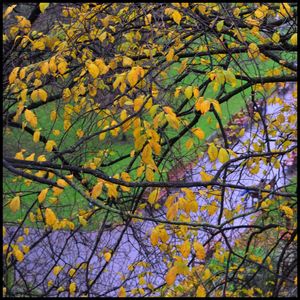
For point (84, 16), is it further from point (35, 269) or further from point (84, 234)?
point (35, 269)

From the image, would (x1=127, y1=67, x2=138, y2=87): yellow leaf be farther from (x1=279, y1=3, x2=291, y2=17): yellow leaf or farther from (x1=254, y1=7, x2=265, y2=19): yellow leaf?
(x1=279, y1=3, x2=291, y2=17): yellow leaf

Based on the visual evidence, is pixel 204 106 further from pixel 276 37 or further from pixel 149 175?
pixel 276 37

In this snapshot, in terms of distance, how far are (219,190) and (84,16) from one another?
6.05 ft

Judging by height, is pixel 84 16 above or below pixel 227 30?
above

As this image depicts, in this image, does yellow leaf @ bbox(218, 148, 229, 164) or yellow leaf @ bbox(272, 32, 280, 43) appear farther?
yellow leaf @ bbox(272, 32, 280, 43)

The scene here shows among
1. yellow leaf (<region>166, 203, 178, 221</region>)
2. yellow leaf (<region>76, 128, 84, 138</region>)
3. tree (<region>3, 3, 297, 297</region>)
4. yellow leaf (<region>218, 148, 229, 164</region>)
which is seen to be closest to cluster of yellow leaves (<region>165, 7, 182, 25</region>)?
tree (<region>3, 3, 297, 297</region>)

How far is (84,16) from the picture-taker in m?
4.30

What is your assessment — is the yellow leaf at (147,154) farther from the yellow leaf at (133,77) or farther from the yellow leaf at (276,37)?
the yellow leaf at (276,37)

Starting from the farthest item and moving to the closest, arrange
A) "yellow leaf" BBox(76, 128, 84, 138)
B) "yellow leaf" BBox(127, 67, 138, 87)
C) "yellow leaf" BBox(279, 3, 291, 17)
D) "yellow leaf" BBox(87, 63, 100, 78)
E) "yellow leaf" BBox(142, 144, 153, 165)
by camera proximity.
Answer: "yellow leaf" BBox(76, 128, 84, 138), "yellow leaf" BBox(279, 3, 291, 17), "yellow leaf" BBox(87, 63, 100, 78), "yellow leaf" BBox(127, 67, 138, 87), "yellow leaf" BBox(142, 144, 153, 165)

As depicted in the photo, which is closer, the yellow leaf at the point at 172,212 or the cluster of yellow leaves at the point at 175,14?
the yellow leaf at the point at 172,212

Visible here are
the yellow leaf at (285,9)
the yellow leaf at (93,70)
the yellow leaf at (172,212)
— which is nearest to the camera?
the yellow leaf at (172,212)

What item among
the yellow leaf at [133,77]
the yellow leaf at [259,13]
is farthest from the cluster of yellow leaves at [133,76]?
the yellow leaf at [259,13]

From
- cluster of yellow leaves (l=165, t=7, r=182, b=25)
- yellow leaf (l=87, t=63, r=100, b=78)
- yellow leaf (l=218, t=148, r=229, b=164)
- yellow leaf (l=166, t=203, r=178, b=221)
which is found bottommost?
yellow leaf (l=166, t=203, r=178, b=221)

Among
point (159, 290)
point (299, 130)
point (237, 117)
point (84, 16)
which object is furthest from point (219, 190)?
point (237, 117)
